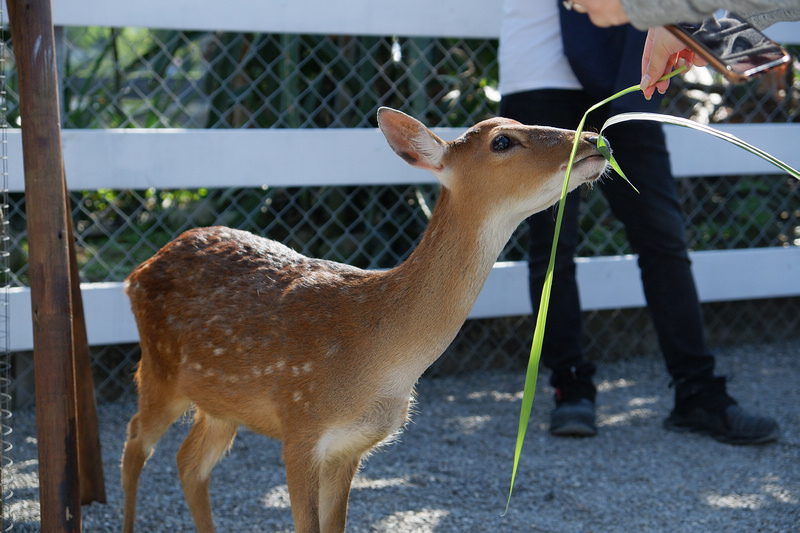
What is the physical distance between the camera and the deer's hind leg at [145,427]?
9.32 ft

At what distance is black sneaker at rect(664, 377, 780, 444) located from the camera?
382 cm

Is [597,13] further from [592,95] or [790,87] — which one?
[790,87]

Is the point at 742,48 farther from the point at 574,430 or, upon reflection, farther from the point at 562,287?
the point at 574,430

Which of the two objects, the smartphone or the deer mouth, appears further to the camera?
the deer mouth

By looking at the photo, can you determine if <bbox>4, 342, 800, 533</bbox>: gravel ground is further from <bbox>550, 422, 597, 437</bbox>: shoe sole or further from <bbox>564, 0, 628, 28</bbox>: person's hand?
<bbox>564, 0, 628, 28</bbox>: person's hand

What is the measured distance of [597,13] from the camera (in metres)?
1.85

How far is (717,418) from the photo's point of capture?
390 cm

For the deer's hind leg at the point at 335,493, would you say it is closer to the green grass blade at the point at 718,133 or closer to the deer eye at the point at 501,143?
the deer eye at the point at 501,143

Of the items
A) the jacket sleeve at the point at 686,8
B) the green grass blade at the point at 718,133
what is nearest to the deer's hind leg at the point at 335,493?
the green grass blade at the point at 718,133

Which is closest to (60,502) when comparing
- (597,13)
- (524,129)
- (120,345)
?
(524,129)

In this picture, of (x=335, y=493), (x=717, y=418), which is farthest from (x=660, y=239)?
(x=335, y=493)

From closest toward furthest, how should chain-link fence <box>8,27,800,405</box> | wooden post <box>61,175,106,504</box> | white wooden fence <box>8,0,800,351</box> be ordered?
wooden post <box>61,175,106,504</box> < white wooden fence <box>8,0,800,351</box> < chain-link fence <box>8,27,800,405</box>

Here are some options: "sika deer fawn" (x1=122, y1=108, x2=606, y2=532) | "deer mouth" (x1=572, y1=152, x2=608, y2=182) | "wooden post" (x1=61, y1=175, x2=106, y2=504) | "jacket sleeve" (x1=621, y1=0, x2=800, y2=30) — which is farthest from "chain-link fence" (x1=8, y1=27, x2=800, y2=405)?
"jacket sleeve" (x1=621, y1=0, x2=800, y2=30)

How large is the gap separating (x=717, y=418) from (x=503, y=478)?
1.10 meters
